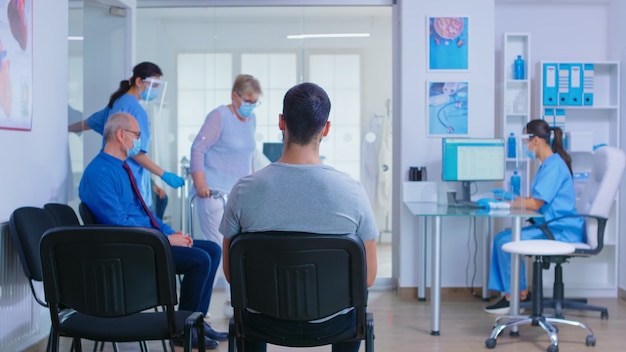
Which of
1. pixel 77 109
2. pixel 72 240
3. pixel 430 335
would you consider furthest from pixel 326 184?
pixel 77 109

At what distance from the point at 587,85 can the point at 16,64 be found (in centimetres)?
413

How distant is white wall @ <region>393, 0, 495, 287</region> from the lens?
5906 mm

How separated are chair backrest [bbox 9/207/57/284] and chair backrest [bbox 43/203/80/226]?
11.8 inches

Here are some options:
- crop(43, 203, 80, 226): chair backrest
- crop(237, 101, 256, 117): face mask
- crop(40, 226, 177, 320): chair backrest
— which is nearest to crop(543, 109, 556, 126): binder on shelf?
crop(237, 101, 256, 117): face mask

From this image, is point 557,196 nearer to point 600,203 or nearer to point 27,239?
point 600,203

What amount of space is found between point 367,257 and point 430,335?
2.33m

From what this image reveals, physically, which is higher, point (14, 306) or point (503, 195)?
point (503, 195)

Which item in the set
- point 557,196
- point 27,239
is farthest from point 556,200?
point 27,239

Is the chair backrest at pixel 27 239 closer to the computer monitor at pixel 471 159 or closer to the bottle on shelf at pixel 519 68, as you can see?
the computer monitor at pixel 471 159

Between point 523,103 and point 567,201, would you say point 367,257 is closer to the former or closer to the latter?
point 567,201

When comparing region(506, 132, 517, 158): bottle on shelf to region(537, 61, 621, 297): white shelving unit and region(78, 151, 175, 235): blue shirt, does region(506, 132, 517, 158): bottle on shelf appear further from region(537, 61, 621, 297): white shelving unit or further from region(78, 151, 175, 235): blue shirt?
region(78, 151, 175, 235): blue shirt

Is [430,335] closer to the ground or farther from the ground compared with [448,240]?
closer to the ground

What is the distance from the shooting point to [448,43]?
5.89 metres

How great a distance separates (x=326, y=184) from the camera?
93.5 inches
